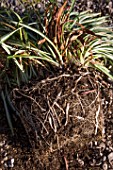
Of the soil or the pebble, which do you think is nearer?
the soil

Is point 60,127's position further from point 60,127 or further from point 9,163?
point 9,163

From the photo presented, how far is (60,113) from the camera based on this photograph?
129 inches

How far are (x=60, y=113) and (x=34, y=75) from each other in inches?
19.2

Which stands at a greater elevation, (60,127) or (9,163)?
(60,127)

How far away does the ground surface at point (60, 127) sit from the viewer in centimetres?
329

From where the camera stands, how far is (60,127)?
330 centimetres

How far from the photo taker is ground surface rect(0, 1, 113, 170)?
329 centimetres

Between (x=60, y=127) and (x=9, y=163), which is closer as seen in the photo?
(x=60, y=127)

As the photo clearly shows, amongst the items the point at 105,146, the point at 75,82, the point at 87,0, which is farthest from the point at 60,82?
the point at 87,0

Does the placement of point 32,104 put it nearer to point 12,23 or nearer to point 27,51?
point 27,51

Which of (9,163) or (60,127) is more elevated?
(60,127)

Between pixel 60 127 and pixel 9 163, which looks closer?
pixel 60 127

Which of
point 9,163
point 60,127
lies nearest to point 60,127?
point 60,127

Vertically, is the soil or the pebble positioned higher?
the soil
